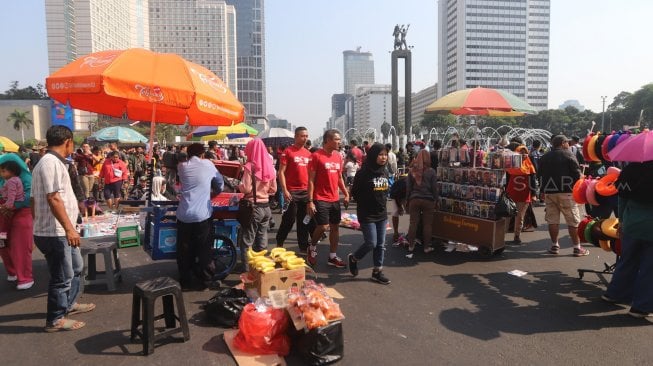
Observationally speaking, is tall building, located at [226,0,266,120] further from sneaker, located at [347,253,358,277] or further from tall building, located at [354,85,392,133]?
sneaker, located at [347,253,358,277]

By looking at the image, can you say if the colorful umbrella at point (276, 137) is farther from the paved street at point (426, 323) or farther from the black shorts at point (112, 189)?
the paved street at point (426, 323)

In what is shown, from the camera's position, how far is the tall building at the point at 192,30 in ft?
411

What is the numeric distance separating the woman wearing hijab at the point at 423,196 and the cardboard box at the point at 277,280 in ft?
9.54

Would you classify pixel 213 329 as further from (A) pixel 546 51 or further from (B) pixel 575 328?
(A) pixel 546 51

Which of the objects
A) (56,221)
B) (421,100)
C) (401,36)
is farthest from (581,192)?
(421,100)

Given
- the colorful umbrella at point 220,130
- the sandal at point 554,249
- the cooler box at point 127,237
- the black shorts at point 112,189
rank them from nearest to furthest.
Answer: the sandal at point 554,249
the cooler box at point 127,237
the black shorts at point 112,189
the colorful umbrella at point 220,130

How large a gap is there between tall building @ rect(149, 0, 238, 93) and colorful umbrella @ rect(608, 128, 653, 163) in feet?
422

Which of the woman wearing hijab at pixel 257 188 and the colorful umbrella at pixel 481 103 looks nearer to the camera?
the woman wearing hijab at pixel 257 188

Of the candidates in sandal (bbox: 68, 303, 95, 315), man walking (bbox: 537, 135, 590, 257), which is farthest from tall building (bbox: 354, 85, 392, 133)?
sandal (bbox: 68, 303, 95, 315)

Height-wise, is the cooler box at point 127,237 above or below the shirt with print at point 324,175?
below

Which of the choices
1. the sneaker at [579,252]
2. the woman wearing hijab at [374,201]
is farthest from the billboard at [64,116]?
the sneaker at [579,252]

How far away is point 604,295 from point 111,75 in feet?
20.7

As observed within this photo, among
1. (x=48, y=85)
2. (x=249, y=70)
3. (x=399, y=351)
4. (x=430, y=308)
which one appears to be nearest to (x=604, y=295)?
(x=430, y=308)

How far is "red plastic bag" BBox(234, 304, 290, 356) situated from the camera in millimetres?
3654
